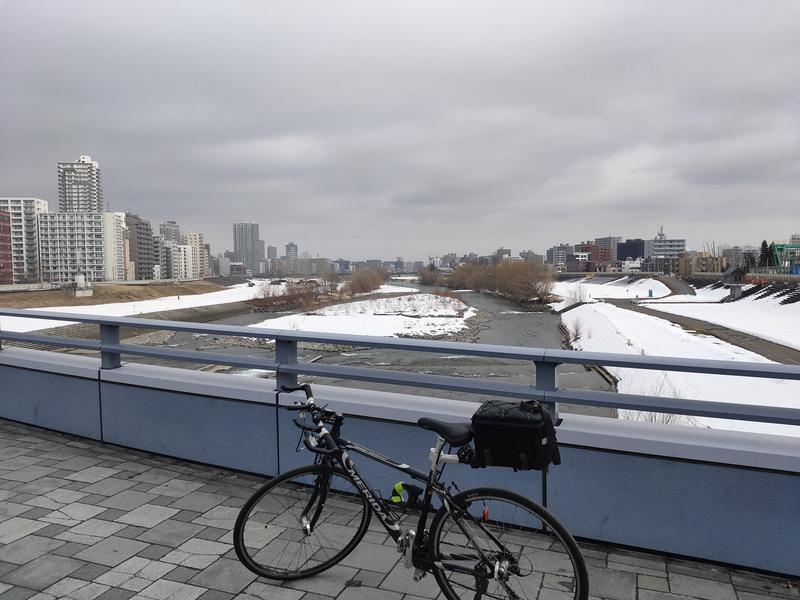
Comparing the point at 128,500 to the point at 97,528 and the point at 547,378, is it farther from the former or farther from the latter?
the point at 547,378

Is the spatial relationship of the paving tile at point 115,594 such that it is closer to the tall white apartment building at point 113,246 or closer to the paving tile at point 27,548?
the paving tile at point 27,548

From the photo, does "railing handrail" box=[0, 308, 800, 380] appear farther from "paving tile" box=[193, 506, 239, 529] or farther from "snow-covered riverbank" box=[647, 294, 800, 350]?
"snow-covered riverbank" box=[647, 294, 800, 350]

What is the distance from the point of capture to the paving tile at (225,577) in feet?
10.8

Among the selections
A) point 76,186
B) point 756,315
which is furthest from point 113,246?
point 756,315

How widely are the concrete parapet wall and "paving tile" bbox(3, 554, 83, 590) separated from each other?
156 cm

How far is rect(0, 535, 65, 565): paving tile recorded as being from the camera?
3568mm

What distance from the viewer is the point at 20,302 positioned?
74.9 m

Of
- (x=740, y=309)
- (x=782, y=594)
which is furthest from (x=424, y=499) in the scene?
(x=740, y=309)

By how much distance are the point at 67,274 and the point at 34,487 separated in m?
136

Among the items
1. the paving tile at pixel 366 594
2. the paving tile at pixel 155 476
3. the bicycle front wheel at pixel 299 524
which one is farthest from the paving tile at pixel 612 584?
the paving tile at pixel 155 476

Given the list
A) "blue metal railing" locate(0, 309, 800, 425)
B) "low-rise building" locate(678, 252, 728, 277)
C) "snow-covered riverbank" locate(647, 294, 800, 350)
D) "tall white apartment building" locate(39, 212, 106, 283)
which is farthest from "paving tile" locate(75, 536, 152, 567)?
"low-rise building" locate(678, 252, 728, 277)

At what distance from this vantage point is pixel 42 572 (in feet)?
11.2

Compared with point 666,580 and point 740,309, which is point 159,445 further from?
point 740,309

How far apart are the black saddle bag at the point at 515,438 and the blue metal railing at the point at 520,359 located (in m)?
0.88
